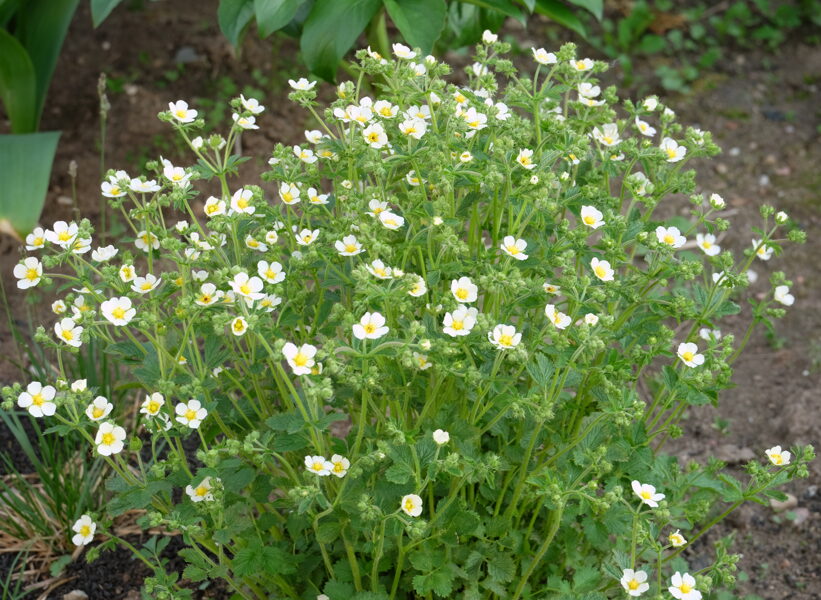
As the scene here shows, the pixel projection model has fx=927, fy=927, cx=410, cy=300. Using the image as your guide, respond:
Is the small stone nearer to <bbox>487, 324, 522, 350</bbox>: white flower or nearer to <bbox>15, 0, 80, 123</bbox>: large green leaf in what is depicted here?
<bbox>487, 324, 522, 350</bbox>: white flower

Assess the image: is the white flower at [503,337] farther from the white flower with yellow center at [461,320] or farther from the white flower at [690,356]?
the white flower at [690,356]

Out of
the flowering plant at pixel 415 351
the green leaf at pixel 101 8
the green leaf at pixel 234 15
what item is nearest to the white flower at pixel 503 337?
the flowering plant at pixel 415 351

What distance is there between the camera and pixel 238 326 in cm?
137

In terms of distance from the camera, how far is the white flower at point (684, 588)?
1.37m

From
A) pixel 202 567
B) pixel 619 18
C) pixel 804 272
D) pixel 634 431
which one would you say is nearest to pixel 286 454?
pixel 202 567

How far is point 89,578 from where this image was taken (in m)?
1.99

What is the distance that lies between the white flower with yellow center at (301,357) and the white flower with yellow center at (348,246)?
201mm

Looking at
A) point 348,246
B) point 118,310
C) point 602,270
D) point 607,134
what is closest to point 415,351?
point 348,246

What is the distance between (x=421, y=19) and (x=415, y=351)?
1.33 m

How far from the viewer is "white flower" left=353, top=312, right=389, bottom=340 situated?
127cm

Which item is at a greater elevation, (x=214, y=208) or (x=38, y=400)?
(x=214, y=208)

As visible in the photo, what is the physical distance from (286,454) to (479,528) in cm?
38

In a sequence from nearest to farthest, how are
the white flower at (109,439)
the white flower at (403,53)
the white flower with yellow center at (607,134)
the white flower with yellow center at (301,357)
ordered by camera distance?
the white flower with yellow center at (301,357), the white flower at (109,439), the white flower at (403,53), the white flower with yellow center at (607,134)

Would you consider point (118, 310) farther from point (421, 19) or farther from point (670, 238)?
point (421, 19)
